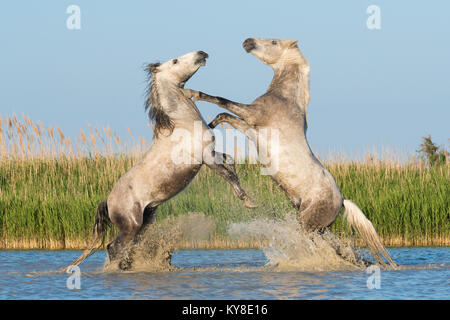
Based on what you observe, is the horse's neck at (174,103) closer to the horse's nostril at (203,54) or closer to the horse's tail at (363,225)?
the horse's nostril at (203,54)

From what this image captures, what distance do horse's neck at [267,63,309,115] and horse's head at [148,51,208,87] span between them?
42.6 inches

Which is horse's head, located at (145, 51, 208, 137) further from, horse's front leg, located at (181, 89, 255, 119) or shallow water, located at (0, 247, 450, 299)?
shallow water, located at (0, 247, 450, 299)

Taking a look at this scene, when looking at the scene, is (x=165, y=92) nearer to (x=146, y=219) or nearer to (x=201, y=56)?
(x=201, y=56)

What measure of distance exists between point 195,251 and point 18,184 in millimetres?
5920

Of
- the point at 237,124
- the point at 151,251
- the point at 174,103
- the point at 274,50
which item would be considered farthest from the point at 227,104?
the point at 151,251

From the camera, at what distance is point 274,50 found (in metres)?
10.5

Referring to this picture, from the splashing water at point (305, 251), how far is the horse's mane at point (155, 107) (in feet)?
6.91

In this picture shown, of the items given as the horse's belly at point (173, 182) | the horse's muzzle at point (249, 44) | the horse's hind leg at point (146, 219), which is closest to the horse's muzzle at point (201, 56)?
the horse's muzzle at point (249, 44)

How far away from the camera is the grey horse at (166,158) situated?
9.71 meters

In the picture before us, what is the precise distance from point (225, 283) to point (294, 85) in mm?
2910

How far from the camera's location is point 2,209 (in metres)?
15.5

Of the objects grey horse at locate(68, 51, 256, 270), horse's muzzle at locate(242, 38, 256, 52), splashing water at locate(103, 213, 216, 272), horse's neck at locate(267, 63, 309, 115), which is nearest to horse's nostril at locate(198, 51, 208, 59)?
grey horse at locate(68, 51, 256, 270)

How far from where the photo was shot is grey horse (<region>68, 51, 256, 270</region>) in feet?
31.9
